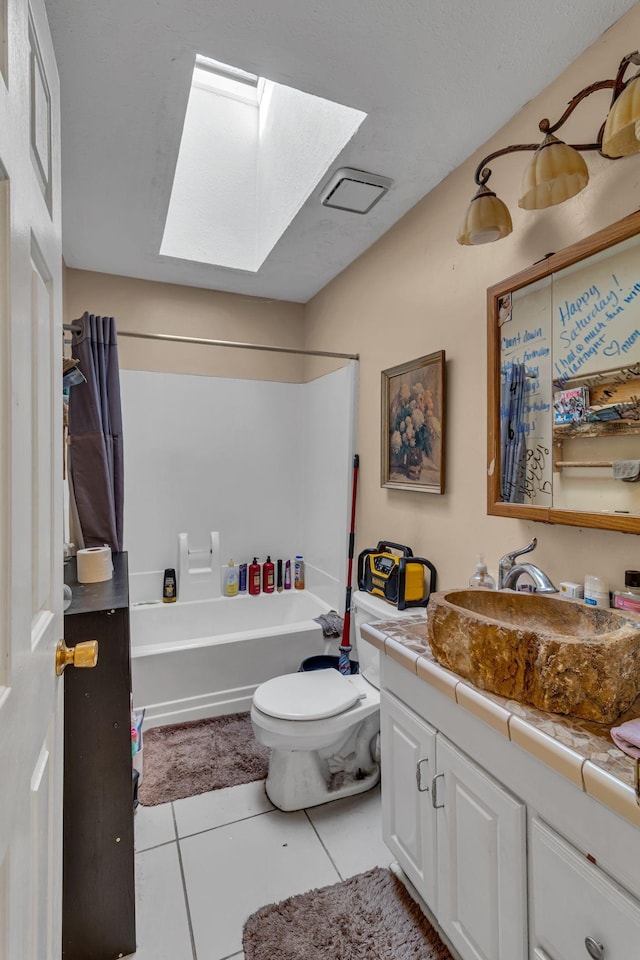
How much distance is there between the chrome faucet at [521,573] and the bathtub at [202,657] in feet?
4.92

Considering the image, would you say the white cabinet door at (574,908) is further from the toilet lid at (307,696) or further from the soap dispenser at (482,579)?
the toilet lid at (307,696)

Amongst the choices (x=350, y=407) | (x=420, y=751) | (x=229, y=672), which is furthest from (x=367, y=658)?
(x=350, y=407)

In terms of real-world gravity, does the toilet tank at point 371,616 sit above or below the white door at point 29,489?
below

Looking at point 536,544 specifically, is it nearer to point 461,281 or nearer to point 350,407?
point 461,281

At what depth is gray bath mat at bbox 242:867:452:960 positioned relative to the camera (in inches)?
50.6

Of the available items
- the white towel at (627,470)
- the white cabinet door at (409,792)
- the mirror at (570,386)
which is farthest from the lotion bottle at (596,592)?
the white cabinet door at (409,792)

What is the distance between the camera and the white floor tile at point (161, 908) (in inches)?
51.9

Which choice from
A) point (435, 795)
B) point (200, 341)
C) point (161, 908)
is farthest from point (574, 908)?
point (200, 341)

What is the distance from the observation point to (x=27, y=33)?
0.65 m

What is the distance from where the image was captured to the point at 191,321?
3.10 m

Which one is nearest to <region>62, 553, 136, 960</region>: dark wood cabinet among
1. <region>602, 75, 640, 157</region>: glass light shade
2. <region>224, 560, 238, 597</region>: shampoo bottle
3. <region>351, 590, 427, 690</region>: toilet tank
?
<region>351, 590, 427, 690</region>: toilet tank

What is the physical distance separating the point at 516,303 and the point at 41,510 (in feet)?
4.90

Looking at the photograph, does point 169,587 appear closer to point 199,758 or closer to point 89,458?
point 199,758

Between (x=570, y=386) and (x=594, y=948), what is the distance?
124 centimetres
